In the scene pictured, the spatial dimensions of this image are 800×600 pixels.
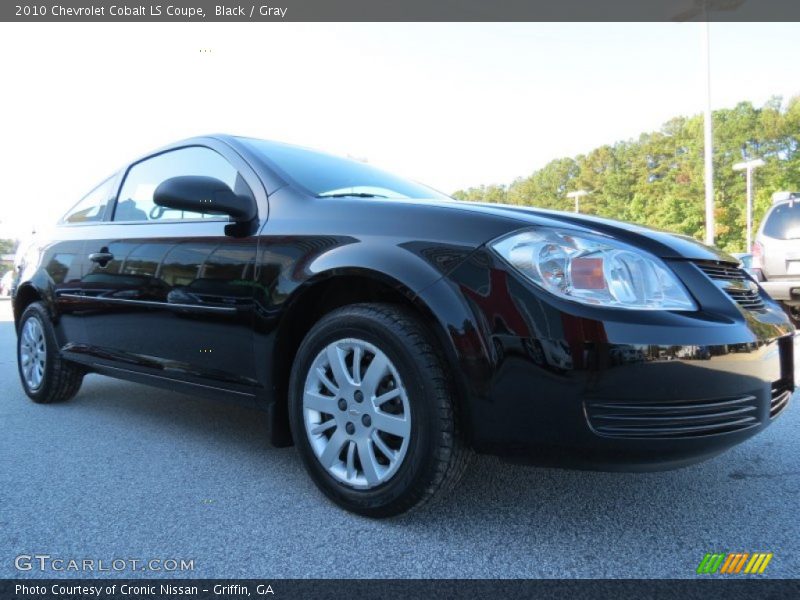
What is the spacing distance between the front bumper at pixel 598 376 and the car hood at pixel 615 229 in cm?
14

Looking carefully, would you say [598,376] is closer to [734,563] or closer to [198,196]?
[734,563]

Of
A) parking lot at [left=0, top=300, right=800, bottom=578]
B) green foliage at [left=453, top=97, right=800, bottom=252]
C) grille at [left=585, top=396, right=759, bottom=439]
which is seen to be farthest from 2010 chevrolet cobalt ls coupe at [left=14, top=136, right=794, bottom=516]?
green foliage at [left=453, top=97, right=800, bottom=252]

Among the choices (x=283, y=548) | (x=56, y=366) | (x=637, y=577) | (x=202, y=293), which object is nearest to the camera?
(x=637, y=577)

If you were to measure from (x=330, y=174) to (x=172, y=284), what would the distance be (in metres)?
0.88

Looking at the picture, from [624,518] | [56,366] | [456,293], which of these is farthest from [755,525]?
[56,366]

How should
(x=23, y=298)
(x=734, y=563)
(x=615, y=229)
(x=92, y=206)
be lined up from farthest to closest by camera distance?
(x=23, y=298) → (x=92, y=206) → (x=615, y=229) → (x=734, y=563)

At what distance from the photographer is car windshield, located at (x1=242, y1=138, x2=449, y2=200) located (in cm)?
262

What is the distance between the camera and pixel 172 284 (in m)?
2.75

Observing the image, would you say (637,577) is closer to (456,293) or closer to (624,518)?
(624,518)

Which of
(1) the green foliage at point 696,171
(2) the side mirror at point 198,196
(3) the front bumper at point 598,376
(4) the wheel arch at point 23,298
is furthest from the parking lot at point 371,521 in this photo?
(1) the green foliage at point 696,171

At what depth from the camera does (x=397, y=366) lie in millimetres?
1943

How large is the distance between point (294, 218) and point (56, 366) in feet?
7.67

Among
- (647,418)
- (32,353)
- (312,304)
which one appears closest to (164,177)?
(312,304)

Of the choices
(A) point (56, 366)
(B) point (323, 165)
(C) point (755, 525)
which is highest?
(B) point (323, 165)
